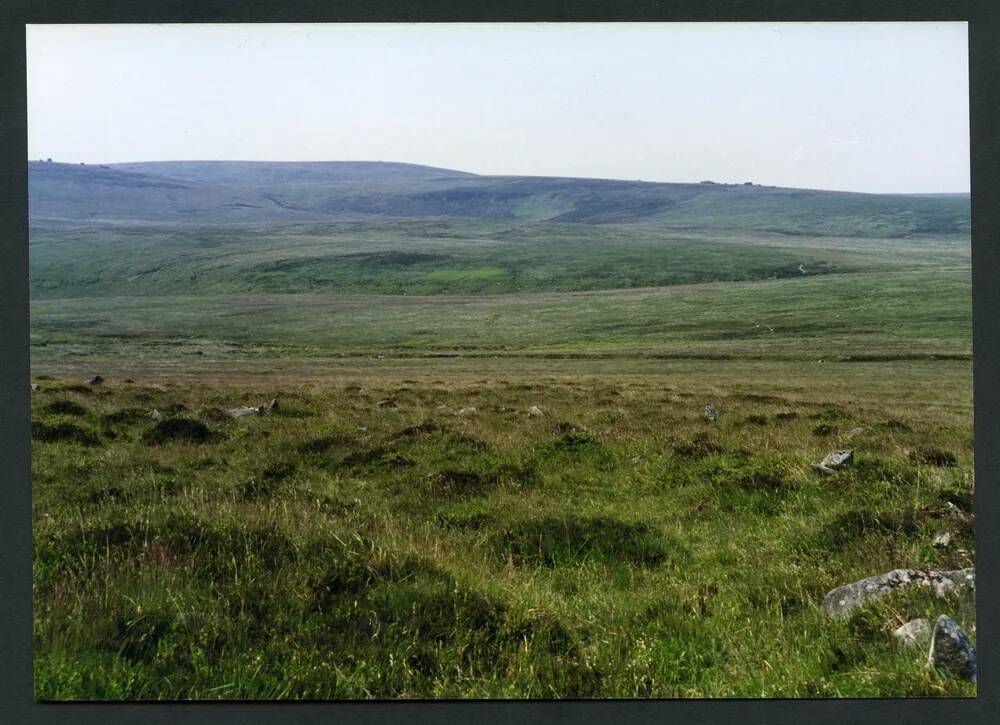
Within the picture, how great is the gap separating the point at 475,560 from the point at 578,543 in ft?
3.46

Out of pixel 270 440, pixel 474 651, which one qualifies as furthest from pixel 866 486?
pixel 270 440

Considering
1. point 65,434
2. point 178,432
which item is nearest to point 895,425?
point 178,432

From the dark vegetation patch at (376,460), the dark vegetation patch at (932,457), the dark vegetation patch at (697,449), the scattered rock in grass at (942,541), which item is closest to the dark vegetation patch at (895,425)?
the dark vegetation patch at (932,457)

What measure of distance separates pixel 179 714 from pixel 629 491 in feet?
17.4

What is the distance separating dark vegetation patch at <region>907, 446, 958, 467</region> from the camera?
955cm

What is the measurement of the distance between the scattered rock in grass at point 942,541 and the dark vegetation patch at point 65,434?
32.4ft

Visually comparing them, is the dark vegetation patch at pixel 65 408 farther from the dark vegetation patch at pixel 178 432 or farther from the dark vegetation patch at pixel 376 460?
the dark vegetation patch at pixel 376 460

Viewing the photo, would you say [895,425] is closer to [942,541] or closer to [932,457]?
[932,457]

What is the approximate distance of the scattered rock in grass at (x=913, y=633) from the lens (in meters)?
5.84

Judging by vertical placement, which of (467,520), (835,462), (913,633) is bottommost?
(913,633)

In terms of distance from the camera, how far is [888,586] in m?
6.26

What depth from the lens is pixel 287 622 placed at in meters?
6.03

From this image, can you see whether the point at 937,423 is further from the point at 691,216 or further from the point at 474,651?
the point at 691,216

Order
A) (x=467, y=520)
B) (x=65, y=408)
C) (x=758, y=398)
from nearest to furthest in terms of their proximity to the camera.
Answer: (x=467, y=520) < (x=65, y=408) < (x=758, y=398)
